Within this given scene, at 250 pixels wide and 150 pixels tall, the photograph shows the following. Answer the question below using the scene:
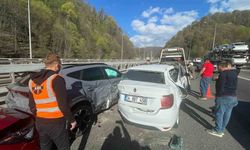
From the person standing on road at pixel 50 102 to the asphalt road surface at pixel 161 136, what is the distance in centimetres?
153

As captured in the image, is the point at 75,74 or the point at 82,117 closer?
the point at 82,117

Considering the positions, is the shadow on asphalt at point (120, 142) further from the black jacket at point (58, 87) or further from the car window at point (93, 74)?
the black jacket at point (58, 87)

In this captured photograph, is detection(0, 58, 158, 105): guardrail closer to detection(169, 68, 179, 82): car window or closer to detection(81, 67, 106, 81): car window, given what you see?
detection(81, 67, 106, 81): car window

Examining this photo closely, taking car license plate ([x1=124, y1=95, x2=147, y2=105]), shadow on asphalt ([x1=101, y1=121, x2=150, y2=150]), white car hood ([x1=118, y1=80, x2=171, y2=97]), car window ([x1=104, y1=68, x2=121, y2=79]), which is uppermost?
car window ([x1=104, y1=68, x2=121, y2=79])

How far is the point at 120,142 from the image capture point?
439 centimetres

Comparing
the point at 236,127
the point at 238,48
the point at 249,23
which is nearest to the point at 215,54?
the point at 238,48

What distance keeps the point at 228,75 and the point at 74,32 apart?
48369 millimetres

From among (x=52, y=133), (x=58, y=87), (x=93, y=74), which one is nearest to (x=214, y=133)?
(x=93, y=74)

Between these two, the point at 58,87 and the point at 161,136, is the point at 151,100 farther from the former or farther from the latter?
the point at 58,87

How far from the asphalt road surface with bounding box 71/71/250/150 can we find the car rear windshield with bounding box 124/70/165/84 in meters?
1.32

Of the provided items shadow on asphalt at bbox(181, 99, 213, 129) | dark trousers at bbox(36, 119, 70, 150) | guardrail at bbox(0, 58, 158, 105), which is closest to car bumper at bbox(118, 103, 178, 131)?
shadow on asphalt at bbox(181, 99, 213, 129)

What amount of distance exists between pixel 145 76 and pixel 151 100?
0.93 m

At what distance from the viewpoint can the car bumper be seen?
4551 millimetres

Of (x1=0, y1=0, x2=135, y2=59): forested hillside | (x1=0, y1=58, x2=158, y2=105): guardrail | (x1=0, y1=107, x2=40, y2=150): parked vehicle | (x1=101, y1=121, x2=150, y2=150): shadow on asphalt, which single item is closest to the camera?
(x1=0, y1=107, x2=40, y2=150): parked vehicle
